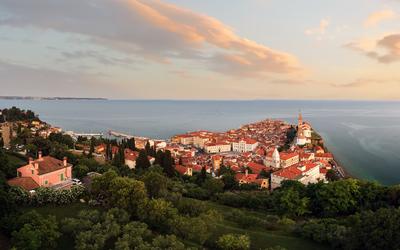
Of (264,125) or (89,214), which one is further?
(264,125)

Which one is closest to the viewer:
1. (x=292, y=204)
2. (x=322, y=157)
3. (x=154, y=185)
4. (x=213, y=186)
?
(x=154, y=185)

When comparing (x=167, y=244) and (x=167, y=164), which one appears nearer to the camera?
(x=167, y=244)

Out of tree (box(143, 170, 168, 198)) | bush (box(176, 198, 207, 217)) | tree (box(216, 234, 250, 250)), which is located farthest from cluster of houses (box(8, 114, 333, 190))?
tree (box(216, 234, 250, 250))

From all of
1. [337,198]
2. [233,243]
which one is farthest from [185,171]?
[233,243]

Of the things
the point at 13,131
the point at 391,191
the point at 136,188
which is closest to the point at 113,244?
the point at 136,188

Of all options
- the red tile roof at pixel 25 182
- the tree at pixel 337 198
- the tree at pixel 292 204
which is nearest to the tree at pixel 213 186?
the tree at pixel 292 204

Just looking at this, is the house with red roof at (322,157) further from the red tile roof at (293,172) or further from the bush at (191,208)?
the bush at (191,208)

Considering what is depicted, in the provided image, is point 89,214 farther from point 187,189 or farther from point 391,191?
point 391,191

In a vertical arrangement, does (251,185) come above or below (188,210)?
below

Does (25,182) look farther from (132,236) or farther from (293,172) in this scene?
(293,172)

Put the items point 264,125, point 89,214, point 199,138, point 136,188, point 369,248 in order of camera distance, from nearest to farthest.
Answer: point 369,248, point 89,214, point 136,188, point 199,138, point 264,125
